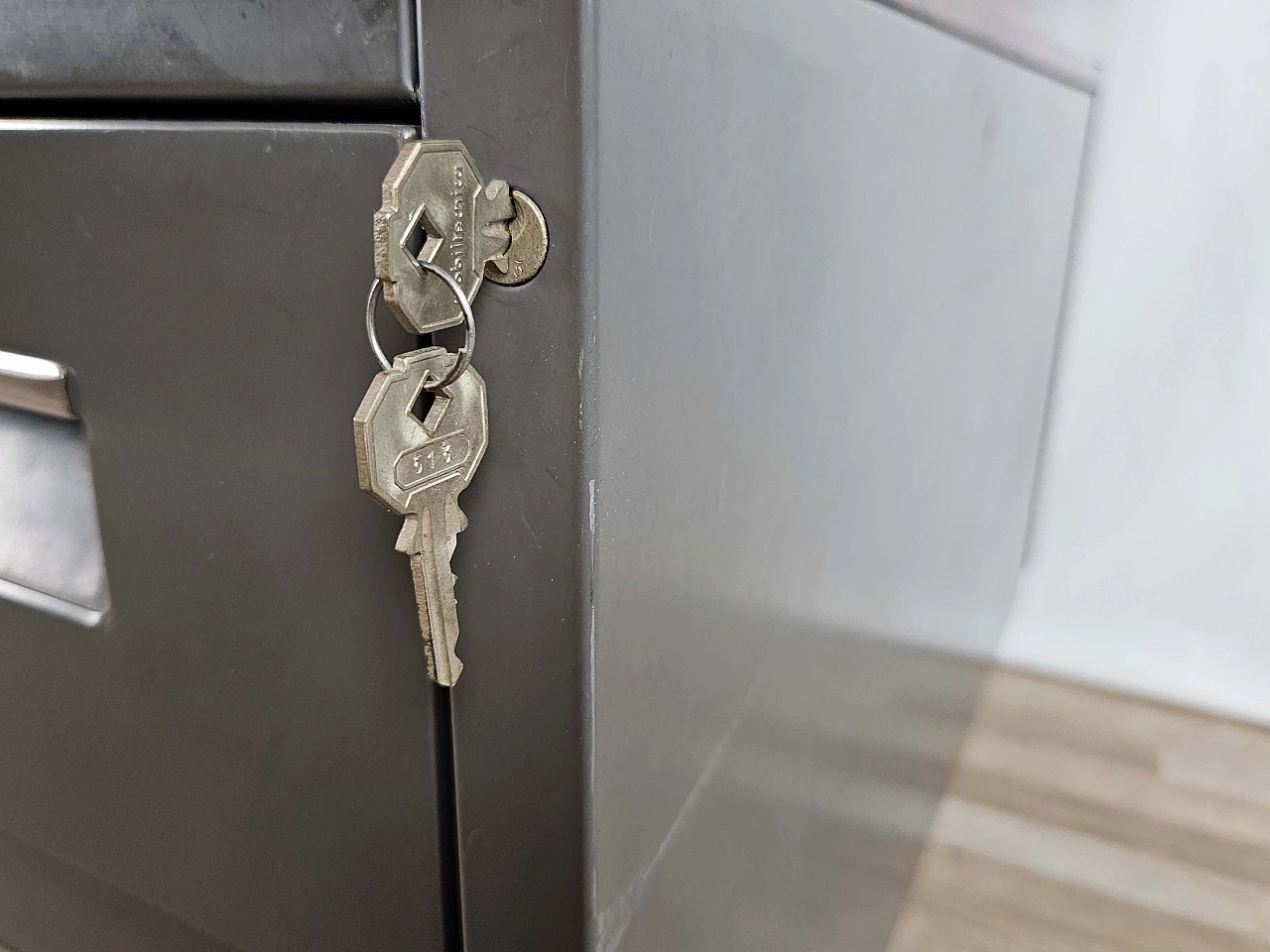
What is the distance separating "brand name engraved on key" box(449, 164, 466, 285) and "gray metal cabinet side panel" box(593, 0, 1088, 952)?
37 millimetres

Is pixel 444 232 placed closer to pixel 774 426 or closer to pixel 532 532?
pixel 532 532

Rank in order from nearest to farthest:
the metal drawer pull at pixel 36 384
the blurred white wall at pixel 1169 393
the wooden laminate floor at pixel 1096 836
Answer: the metal drawer pull at pixel 36 384 → the wooden laminate floor at pixel 1096 836 → the blurred white wall at pixel 1169 393

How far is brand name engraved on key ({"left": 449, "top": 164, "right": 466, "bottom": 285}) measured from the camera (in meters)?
0.26

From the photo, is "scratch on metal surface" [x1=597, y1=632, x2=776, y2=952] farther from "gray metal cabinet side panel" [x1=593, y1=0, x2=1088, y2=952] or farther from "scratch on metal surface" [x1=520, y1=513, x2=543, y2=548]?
"scratch on metal surface" [x1=520, y1=513, x2=543, y2=548]

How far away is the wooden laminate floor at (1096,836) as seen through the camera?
0.92 meters

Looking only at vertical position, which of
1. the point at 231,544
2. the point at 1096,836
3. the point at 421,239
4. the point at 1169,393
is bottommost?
the point at 1096,836

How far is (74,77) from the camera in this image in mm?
316

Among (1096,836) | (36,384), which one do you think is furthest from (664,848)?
(1096,836)

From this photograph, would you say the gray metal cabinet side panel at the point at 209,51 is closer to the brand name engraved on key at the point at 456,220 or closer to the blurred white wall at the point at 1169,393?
the brand name engraved on key at the point at 456,220

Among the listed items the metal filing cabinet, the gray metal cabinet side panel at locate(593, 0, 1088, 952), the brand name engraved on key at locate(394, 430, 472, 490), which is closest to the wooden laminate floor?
the gray metal cabinet side panel at locate(593, 0, 1088, 952)

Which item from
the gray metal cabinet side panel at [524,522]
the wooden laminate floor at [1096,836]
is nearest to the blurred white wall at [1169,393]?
the wooden laminate floor at [1096,836]

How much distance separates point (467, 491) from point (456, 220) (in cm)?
8

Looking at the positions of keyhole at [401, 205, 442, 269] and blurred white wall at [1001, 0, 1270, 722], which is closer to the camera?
keyhole at [401, 205, 442, 269]

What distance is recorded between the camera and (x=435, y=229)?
255 millimetres
